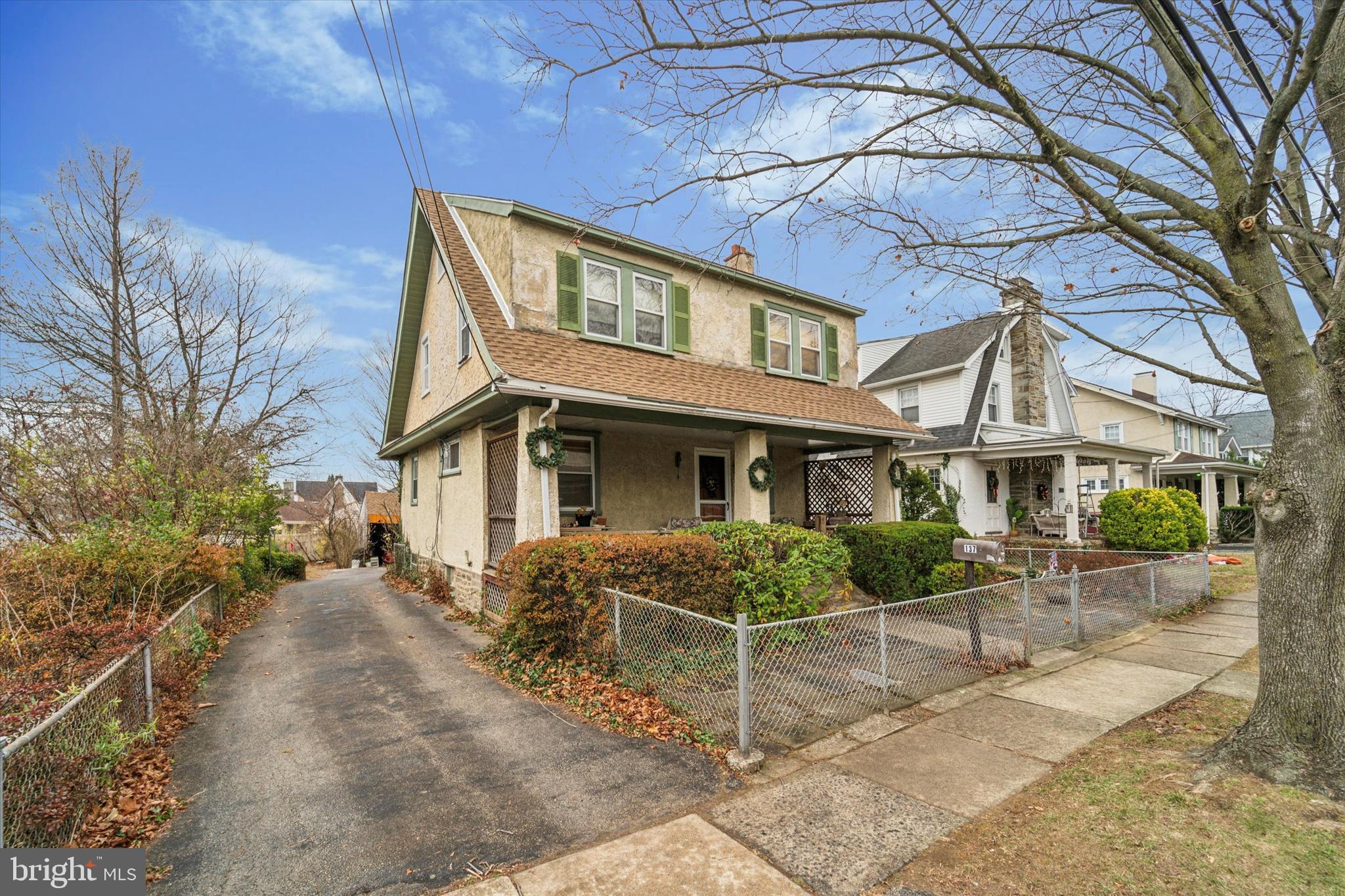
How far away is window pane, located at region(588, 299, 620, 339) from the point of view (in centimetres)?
973

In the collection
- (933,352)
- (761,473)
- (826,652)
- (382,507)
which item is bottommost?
(826,652)

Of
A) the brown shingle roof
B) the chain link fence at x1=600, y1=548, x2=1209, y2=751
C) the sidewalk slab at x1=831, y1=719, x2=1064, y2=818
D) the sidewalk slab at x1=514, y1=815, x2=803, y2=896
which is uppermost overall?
the brown shingle roof

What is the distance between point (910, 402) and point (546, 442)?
55.4ft

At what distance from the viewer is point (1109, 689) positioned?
5949mm

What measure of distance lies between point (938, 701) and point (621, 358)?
6543 millimetres

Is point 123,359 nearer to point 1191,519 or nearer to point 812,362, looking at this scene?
point 812,362

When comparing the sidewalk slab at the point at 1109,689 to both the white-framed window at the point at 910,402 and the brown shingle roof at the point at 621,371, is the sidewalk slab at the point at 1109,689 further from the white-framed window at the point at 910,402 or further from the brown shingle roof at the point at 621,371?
the white-framed window at the point at 910,402

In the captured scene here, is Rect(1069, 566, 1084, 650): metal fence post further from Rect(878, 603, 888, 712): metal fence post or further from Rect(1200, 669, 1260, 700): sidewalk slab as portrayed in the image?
Rect(878, 603, 888, 712): metal fence post

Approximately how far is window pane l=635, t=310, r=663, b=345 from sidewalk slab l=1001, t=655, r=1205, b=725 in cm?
734

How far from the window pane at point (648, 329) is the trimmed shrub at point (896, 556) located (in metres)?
4.73

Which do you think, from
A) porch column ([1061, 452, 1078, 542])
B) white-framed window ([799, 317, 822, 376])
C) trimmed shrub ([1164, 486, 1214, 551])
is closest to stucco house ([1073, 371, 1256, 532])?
porch column ([1061, 452, 1078, 542])

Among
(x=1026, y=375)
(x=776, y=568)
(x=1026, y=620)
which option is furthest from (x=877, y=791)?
(x=1026, y=375)

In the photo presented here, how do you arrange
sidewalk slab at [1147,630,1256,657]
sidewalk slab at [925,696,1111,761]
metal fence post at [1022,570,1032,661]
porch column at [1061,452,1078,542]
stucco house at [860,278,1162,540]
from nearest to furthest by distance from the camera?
sidewalk slab at [925,696,1111,761], metal fence post at [1022,570,1032,661], sidewalk slab at [1147,630,1256,657], porch column at [1061,452,1078,542], stucco house at [860,278,1162,540]

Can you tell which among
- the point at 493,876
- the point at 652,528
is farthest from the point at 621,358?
the point at 493,876
